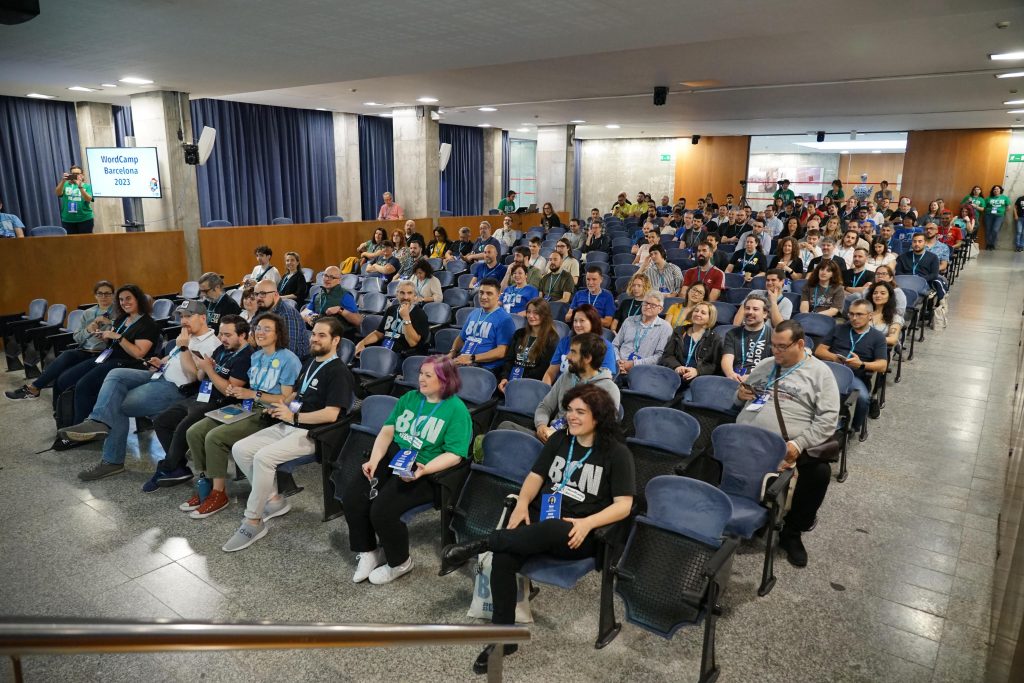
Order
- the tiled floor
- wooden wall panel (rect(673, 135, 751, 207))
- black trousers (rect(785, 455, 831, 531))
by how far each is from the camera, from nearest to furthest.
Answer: the tiled floor < black trousers (rect(785, 455, 831, 531)) < wooden wall panel (rect(673, 135, 751, 207))

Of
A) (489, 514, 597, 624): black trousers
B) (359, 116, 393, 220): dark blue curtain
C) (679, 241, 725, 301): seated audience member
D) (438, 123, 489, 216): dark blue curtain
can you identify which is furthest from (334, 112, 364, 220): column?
(489, 514, 597, 624): black trousers

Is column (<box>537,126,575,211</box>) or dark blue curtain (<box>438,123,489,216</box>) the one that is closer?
column (<box>537,126,575,211</box>)

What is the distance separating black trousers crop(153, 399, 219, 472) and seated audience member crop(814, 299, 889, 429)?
5.09 metres

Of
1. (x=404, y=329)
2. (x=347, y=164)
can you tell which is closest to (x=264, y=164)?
(x=347, y=164)

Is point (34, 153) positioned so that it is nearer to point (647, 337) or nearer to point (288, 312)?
point (288, 312)

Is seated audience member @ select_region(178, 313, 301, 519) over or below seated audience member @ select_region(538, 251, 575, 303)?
below

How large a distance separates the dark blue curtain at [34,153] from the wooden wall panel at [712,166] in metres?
18.8

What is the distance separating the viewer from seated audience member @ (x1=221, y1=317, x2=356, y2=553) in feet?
13.6

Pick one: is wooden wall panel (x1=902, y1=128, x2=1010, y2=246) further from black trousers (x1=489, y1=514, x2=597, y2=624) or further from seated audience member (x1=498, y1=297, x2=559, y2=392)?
black trousers (x1=489, y1=514, x2=597, y2=624)

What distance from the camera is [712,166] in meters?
23.5

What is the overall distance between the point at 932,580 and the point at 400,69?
8067mm

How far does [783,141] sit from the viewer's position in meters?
22.3

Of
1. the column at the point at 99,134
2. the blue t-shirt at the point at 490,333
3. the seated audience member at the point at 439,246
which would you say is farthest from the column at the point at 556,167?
the blue t-shirt at the point at 490,333

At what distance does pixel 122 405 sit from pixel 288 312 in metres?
1.54
